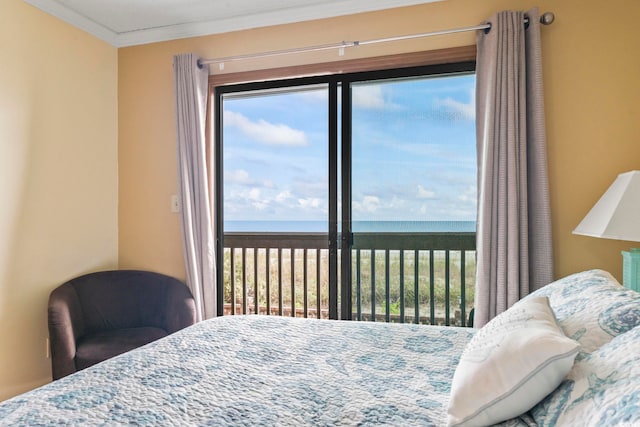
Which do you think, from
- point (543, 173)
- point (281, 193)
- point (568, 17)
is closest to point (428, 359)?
point (543, 173)

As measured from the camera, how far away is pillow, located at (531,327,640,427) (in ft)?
2.34

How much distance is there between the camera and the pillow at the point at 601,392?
0.71 meters

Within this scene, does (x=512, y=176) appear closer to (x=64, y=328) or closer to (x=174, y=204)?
(x=174, y=204)

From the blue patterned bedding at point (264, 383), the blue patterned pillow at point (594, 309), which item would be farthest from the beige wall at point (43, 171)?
the blue patterned pillow at point (594, 309)

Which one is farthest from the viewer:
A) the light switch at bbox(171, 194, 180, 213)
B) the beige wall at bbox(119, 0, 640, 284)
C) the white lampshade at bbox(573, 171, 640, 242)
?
the light switch at bbox(171, 194, 180, 213)

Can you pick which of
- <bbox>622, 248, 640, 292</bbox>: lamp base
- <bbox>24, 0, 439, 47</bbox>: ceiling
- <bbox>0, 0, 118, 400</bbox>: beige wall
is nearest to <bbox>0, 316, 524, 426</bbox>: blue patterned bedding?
<bbox>622, 248, 640, 292</bbox>: lamp base

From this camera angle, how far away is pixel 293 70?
118 inches

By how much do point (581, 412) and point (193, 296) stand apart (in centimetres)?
262

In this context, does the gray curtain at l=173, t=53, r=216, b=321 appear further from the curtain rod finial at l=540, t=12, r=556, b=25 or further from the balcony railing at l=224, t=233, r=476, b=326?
the curtain rod finial at l=540, t=12, r=556, b=25

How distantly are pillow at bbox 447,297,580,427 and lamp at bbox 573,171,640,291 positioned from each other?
3.67ft

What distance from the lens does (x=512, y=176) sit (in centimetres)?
245

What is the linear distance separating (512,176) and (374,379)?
1636 millimetres

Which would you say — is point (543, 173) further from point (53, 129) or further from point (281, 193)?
point (53, 129)

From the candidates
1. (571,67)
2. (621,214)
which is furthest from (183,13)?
(621,214)
